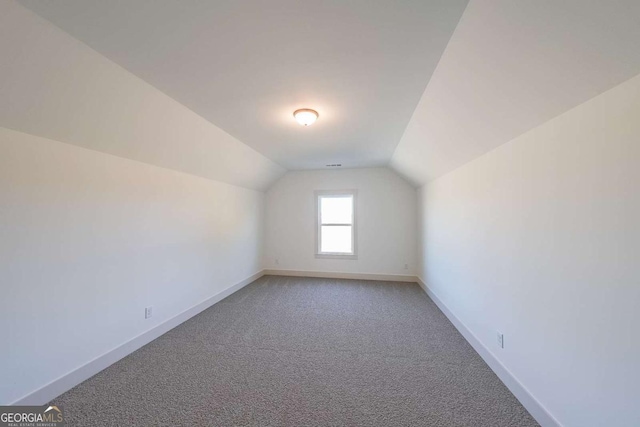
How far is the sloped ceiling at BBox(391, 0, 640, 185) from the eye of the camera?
0.96m

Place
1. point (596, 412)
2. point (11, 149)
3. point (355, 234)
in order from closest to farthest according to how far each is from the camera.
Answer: point (596, 412), point (11, 149), point (355, 234)

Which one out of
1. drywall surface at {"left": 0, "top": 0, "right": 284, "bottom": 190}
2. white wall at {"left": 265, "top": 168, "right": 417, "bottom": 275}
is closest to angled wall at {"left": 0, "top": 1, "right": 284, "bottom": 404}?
drywall surface at {"left": 0, "top": 0, "right": 284, "bottom": 190}

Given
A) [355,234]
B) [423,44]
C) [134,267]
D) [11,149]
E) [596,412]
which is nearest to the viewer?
[596,412]

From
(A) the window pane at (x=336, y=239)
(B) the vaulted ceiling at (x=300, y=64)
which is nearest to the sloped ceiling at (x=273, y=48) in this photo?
(B) the vaulted ceiling at (x=300, y=64)

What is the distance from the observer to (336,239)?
17.9ft

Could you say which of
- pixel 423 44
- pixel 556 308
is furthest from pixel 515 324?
pixel 423 44

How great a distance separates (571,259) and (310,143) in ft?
9.45

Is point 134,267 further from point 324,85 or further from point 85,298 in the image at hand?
point 324,85

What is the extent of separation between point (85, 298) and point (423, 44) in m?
3.21

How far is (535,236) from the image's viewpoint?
165 centimetres

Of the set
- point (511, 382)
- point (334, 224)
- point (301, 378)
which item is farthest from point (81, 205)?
point (334, 224)

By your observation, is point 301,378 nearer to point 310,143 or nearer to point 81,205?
point 81,205

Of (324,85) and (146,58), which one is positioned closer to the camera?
(146,58)

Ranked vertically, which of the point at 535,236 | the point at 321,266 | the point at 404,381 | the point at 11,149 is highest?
the point at 11,149
